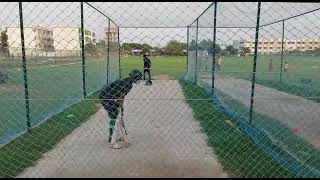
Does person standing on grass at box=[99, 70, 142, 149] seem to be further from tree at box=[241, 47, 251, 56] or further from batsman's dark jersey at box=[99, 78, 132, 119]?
tree at box=[241, 47, 251, 56]

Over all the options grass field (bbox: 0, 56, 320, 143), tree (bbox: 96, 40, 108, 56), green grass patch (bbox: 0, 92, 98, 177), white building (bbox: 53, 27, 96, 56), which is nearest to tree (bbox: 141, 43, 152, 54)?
green grass patch (bbox: 0, 92, 98, 177)

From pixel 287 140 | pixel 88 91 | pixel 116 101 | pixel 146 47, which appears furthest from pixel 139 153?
pixel 88 91

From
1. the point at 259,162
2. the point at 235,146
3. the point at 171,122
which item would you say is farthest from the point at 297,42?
the point at 259,162

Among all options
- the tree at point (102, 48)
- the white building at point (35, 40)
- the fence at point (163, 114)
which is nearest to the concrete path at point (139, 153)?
the fence at point (163, 114)

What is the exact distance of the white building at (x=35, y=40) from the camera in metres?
8.00

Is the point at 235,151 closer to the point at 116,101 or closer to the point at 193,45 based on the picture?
the point at 116,101

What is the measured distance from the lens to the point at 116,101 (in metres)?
6.32

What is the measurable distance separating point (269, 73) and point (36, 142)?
15.8 feet

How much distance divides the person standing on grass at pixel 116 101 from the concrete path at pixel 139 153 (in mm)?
251

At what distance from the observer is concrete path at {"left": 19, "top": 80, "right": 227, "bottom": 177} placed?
5.23 metres

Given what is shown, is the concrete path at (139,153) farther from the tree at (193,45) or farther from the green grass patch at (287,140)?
the tree at (193,45)

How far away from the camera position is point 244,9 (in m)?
7.91

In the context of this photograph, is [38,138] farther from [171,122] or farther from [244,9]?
[244,9]

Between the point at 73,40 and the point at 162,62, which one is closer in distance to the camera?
the point at 162,62
